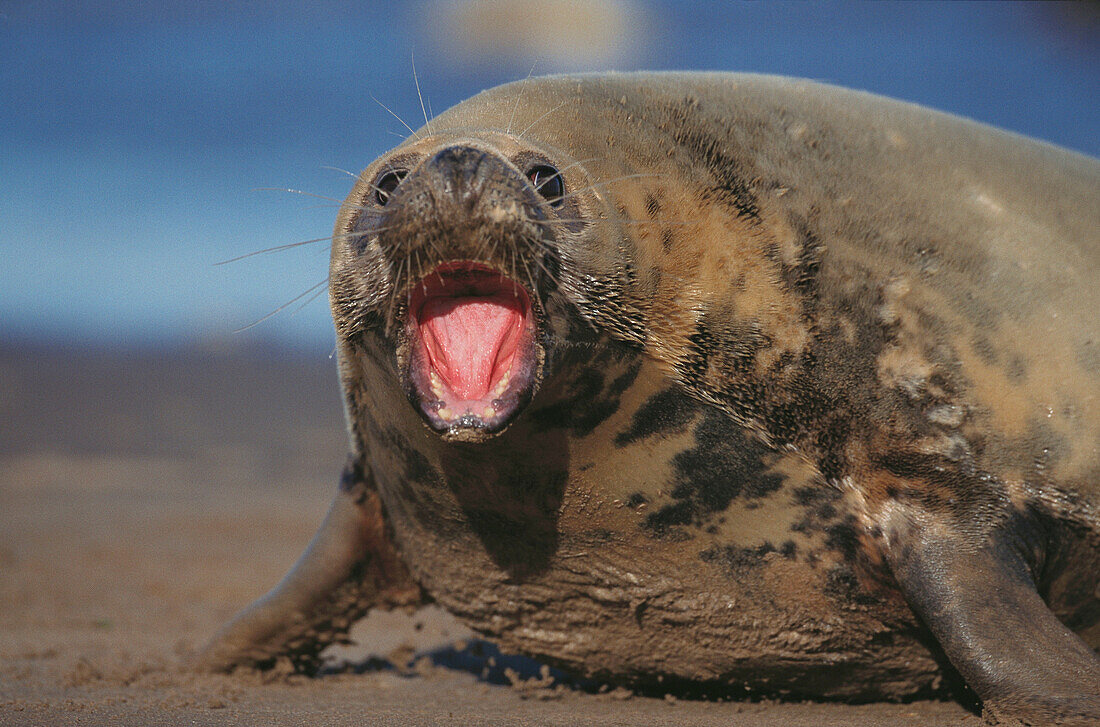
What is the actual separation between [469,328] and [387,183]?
583 mm

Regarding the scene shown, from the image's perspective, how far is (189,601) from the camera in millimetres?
7031

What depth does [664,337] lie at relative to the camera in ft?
11.2

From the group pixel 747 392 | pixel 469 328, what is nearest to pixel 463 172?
pixel 469 328

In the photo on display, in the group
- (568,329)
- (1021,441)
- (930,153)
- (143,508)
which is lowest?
(143,508)

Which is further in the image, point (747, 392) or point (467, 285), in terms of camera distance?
point (747, 392)

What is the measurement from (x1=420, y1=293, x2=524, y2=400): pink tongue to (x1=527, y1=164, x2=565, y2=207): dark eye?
0.36 m

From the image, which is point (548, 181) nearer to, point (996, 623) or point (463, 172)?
point (463, 172)

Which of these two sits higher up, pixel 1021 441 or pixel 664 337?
pixel 664 337

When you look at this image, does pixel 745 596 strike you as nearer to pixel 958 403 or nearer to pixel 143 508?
pixel 958 403

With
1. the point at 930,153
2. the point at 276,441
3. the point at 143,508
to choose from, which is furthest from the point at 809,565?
the point at 276,441

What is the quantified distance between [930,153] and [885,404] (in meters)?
1.05

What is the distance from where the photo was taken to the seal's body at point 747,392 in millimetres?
3188

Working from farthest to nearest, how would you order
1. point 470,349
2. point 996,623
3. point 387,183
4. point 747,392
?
point 747,392
point 387,183
point 996,623
point 470,349

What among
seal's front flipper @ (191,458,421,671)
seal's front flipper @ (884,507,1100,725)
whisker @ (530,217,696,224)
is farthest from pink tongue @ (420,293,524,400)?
seal's front flipper @ (191,458,421,671)
